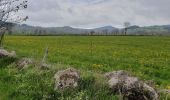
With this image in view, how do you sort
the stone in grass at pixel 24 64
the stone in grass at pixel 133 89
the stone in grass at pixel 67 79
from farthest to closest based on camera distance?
1. the stone in grass at pixel 24 64
2. the stone in grass at pixel 67 79
3. the stone in grass at pixel 133 89

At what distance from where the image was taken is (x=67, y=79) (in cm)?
1048

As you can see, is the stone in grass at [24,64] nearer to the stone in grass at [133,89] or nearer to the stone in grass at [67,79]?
the stone in grass at [67,79]

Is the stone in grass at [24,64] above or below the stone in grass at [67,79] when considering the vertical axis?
below

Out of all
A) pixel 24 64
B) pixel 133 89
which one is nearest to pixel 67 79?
pixel 133 89

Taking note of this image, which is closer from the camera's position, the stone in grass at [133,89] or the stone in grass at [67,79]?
A: the stone in grass at [133,89]

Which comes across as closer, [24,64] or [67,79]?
[67,79]

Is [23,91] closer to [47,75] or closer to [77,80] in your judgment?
[47,75]

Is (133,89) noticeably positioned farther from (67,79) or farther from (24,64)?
(24,64)

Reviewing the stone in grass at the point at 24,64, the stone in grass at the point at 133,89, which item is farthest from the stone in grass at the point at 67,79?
the stone in grass at the point at 24,64

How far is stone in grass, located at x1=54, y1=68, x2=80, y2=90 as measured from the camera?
10.4 metres

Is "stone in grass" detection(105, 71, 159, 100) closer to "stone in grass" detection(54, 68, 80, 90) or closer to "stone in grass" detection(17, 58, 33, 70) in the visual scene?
"stone in grass" detection(54, 68, 80, 90)

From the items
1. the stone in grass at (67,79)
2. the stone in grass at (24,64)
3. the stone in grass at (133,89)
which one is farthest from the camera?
the stone in grass at (24,64)

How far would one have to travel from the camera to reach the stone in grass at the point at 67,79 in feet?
34.1

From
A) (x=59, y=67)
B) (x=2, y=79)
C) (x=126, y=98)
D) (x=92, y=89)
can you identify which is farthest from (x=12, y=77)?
(x=126, y=98)
